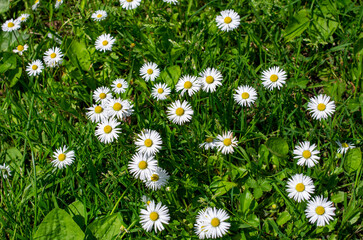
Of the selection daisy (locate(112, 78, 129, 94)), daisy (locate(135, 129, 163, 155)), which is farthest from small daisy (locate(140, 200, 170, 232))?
daisy (locate(112, 78, 129, 94))

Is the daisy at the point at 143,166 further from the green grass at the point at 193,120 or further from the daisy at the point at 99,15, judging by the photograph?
the daisy at the point at 99,15

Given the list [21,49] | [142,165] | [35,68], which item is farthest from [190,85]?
[21,49]

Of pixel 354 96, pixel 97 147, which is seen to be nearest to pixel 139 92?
pixel 97 147

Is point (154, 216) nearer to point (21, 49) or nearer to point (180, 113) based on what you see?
point (180, 113)

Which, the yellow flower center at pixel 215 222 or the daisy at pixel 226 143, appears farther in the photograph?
the daisy at pixel 226 143

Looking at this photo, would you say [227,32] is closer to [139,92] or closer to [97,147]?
[139,92]

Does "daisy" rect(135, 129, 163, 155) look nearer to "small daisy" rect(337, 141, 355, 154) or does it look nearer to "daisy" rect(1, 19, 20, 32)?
"small daisy" rect(337, 141, 355, 154)

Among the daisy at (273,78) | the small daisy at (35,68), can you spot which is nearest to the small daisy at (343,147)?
the daisy at (273,78)
